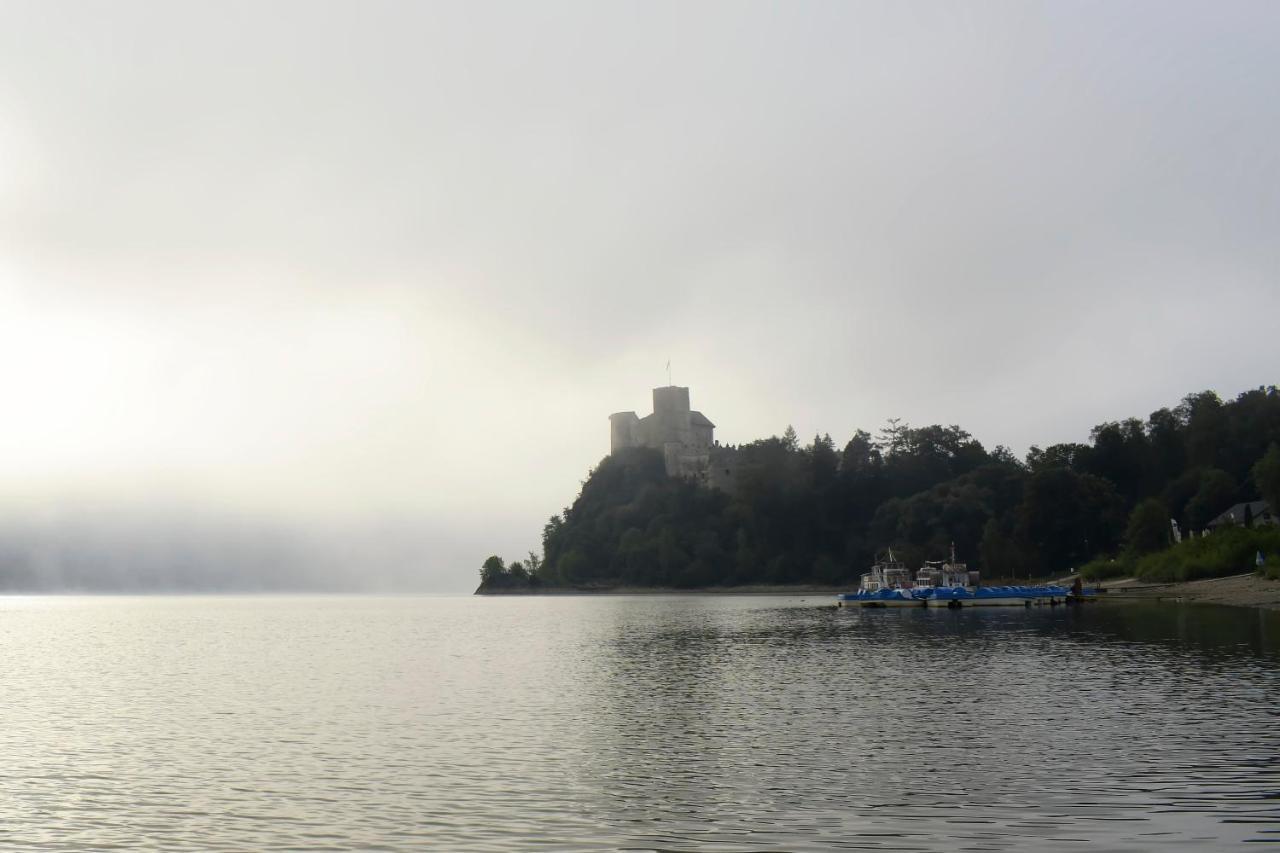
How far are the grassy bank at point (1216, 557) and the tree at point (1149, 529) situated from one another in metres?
7.38

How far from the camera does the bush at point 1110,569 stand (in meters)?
102

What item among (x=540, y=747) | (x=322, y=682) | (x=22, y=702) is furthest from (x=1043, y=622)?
(x=22, y=702)

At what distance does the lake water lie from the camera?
53.7 feet

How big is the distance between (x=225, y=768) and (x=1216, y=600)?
63108 millimetres

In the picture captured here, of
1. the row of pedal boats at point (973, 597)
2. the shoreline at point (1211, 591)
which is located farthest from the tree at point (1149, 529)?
the row of pedal boats at point (973, 597)

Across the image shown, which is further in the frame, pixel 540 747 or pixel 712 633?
pixel 712 633

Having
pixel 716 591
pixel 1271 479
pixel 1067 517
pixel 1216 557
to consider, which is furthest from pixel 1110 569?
pixel 716 591

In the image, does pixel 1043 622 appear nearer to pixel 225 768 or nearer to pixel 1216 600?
pixel 1216 600

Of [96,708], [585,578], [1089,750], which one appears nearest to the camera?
[1089,750]

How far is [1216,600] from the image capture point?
68250mm

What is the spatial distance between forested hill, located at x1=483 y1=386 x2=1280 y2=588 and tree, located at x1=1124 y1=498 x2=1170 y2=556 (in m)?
0.68

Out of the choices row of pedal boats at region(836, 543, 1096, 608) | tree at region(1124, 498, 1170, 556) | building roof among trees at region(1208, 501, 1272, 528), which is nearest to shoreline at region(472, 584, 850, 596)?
row of pedal boats at region(836, 543, 1096, 608)

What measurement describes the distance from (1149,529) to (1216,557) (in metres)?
22.6

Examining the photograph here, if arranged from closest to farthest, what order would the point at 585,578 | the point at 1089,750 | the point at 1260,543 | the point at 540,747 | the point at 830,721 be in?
the point at 1089,750, the point at 540,747, the point at 830,721, the point at 1260,543, the point at 585,578
